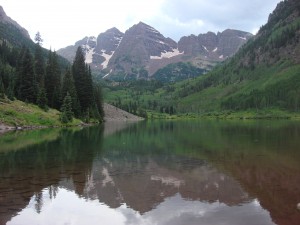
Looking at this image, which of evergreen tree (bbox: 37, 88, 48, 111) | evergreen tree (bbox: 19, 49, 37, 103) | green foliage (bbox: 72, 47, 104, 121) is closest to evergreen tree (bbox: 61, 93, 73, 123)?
evergreen tree (bbox: 37, 88, 48, 111)

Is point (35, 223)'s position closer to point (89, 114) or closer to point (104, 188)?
point (104, 188)

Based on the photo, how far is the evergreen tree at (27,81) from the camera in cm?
12788

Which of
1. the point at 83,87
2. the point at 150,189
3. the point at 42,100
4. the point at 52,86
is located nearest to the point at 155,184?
the point at 150,189

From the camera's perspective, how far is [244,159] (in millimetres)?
41500

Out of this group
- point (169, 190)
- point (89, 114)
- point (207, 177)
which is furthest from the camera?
point (89, 114)

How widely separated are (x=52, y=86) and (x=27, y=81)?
11.4 meters

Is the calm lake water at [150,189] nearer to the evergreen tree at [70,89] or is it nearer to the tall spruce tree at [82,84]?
the evergreen tree at [70,89]

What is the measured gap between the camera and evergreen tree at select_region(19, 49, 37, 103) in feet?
420

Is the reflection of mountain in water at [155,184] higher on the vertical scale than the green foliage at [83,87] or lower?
lower

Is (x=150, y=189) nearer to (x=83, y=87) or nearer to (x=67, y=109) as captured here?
(x=67, y=109)

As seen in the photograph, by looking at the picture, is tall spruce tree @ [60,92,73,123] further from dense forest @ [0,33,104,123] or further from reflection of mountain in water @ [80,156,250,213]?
reflection of mountain in water @ [80,156,250,213]

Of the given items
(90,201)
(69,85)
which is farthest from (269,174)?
(69,85)

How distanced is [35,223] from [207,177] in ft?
53.2

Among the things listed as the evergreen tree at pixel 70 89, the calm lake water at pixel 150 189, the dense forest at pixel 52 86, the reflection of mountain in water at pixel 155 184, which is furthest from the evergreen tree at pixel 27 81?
the reflection of mountain in water at pixel 155 184
